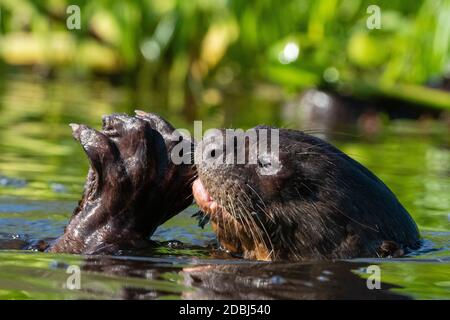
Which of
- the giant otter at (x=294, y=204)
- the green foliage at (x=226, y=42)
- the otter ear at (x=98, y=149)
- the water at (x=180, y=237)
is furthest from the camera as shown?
the green foliage at (x=226, y=42)

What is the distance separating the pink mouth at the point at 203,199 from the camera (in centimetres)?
512

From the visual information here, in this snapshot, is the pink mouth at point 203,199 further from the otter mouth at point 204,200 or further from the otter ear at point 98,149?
the otter ear at point 98,149

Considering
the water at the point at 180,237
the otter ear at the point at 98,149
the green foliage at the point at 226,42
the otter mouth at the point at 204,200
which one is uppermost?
the green foliage at the point at 226,42

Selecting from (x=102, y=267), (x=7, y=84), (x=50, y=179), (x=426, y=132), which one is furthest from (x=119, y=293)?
(x=7, y=84)

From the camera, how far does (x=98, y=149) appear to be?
17.2 ft

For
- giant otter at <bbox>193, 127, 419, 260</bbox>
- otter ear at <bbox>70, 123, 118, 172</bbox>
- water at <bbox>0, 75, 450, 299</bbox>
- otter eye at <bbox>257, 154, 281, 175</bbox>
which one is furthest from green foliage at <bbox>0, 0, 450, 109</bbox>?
otter ear at <bbox>70, 123, 118, 172</bbox>

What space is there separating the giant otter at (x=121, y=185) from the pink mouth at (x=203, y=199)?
158mm

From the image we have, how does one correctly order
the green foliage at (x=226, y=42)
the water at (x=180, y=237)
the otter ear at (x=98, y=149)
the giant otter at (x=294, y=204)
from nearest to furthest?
the water at (x=180, y=237) < the giant otter at (x=294, y=204) < the otter ear at (x=98, y=149) < the green foliage at (x=226, y=42)

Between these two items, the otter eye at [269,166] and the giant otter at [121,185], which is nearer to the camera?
the otter eye at [269,166]

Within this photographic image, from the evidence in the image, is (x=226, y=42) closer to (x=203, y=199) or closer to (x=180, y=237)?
(x=180, y=237)

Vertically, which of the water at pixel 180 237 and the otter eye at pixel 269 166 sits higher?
the otter eye at pixel 269 166

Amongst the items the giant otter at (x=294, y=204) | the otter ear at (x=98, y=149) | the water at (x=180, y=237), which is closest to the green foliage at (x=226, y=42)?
the water at (x=180, y=237)

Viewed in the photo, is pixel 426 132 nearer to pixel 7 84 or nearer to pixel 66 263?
pixel 7 84
